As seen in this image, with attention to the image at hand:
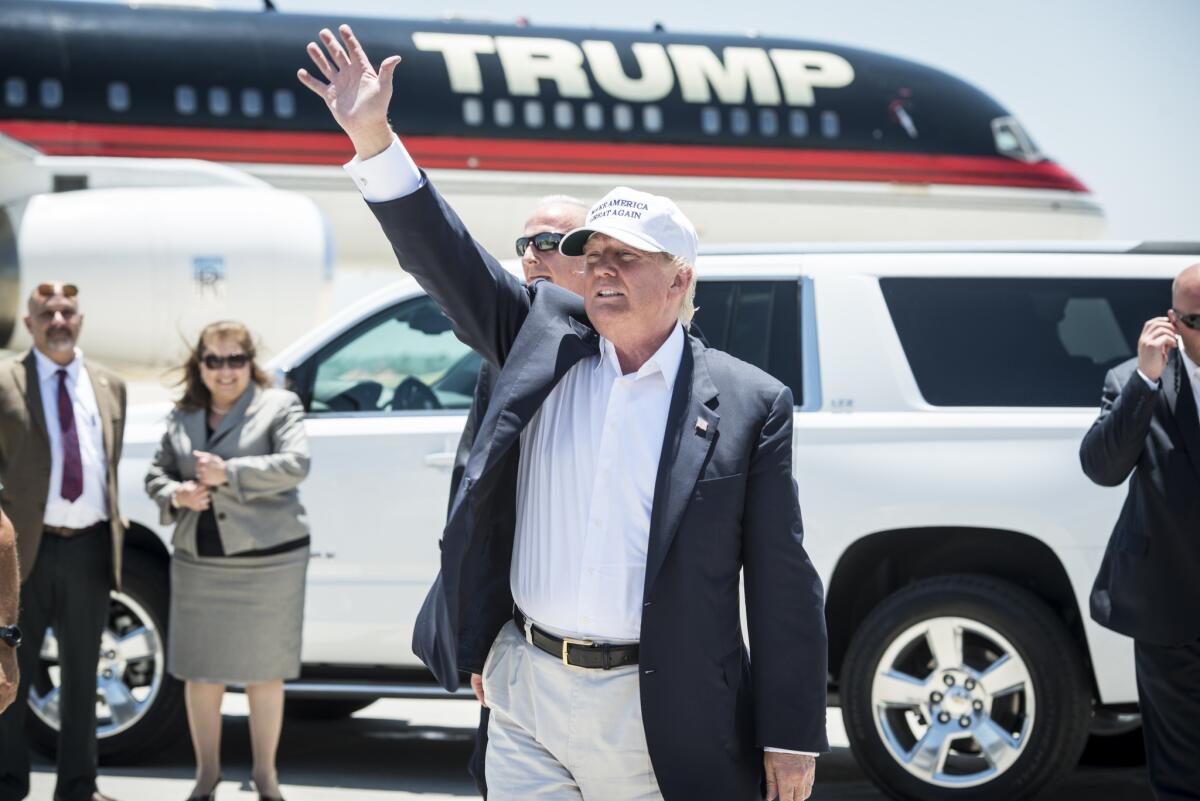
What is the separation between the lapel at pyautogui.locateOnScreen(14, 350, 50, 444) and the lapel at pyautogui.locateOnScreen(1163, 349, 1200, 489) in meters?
3.74

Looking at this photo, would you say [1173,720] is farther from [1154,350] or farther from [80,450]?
[80,450]

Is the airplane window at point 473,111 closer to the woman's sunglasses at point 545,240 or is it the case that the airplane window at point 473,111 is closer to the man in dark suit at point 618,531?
the woman's sunglasses at point 545,240

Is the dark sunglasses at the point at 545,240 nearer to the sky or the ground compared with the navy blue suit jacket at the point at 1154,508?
nearer to the sky

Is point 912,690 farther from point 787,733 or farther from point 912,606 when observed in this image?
point 787,733

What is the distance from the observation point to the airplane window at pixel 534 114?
54.4 feet

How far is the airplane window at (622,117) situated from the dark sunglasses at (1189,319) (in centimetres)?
1311

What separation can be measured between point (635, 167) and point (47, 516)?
12.4m

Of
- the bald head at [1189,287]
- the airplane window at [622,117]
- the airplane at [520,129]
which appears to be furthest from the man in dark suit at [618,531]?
the airplane window at [622,117]

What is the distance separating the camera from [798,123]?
1709 centimetres

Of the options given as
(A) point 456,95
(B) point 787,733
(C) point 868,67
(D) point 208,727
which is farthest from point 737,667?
(C) point 868,67

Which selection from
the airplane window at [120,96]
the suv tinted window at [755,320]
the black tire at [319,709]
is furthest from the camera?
the airplane window at [120,96]

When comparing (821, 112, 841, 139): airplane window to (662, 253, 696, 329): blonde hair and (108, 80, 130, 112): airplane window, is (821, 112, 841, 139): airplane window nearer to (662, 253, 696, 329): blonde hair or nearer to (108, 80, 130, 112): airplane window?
(108, 80, 130, 112): airplane window

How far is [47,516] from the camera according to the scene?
511 centimetres

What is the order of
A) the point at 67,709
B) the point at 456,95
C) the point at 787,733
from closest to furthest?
the point at 787,733 → the point at 67,709 → the point at 456,95
